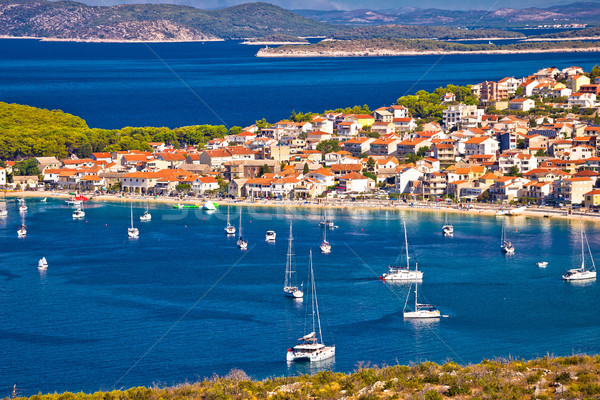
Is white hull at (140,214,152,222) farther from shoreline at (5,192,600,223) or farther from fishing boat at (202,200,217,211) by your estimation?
shoreline at (5,192,600,223)

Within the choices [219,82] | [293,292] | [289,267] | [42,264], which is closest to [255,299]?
[293,292]

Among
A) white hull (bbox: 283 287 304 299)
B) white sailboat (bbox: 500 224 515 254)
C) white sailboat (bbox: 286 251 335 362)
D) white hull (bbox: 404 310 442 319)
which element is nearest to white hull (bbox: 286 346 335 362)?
white sailboat (bbox: 286 251 335 362)

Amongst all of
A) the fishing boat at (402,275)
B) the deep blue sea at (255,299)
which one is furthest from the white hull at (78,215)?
the fishing boat at (402,275)

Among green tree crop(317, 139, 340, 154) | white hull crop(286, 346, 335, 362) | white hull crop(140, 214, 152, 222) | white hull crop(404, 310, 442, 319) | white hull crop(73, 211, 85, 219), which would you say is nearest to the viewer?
white hull crop(286, 346, 335, 362)

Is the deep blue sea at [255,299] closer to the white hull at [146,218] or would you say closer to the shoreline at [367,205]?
the white hull at [146,218]

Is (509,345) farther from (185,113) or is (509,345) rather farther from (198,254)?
(185,113)

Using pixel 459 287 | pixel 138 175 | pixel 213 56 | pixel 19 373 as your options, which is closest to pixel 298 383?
pixel 19 373
